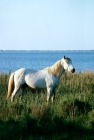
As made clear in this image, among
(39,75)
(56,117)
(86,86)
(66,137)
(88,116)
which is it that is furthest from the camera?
(86,86)

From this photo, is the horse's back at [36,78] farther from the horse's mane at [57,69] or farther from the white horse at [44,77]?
the horse's mane at [57,69]

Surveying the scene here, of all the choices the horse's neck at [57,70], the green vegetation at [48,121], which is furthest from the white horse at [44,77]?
the green vegetation at [48,121]

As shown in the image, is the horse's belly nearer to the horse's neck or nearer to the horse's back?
the horse's back

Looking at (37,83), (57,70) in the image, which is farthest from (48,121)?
(37,83)

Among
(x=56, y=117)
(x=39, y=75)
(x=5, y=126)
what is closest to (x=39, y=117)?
(x=56, y=117)

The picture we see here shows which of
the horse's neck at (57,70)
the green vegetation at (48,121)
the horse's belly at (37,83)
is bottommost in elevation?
the green vegetation at (48,121)

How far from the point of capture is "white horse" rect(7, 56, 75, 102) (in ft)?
39.3

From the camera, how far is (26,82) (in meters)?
12.5

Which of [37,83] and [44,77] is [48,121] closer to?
[44,77]

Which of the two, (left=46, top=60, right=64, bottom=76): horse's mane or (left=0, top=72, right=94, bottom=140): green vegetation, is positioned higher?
(left=46, top=60, right=64, bottom=76): horse's mane

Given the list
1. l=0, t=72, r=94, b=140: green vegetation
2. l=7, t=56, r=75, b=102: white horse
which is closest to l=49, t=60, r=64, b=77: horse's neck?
l=7, t=56, r=75, b=102: white horse

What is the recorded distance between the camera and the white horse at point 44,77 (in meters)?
12.0

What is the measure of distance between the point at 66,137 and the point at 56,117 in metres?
1.08

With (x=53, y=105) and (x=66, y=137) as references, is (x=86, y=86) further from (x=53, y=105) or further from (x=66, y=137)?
(x=66, y=137)
